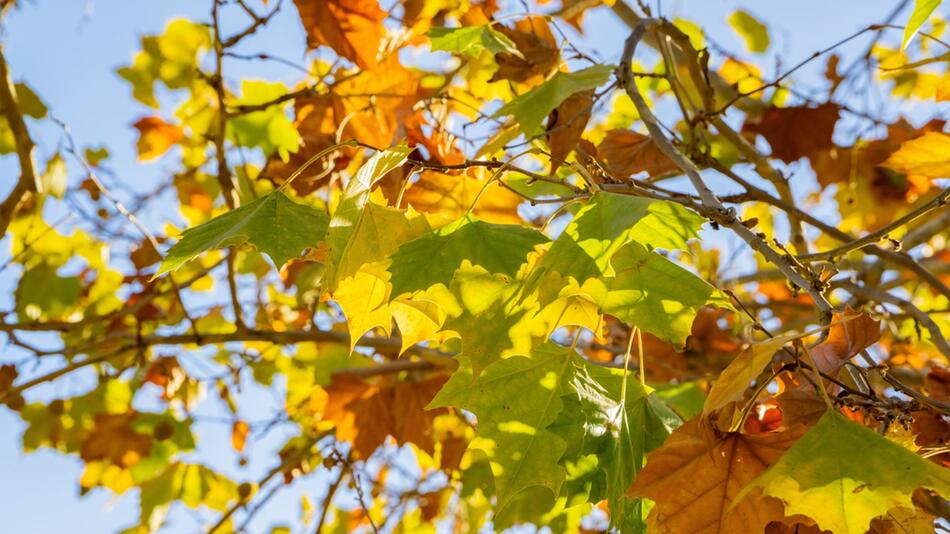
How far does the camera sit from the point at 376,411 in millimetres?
2316

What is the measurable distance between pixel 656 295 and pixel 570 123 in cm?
55

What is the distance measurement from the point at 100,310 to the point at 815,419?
110 inches

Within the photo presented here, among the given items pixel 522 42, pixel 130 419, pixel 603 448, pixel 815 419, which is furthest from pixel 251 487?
pixel 815 419

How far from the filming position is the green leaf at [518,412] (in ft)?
3.73

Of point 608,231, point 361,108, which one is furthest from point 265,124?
point 608,231

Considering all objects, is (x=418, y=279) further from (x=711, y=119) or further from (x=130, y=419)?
(x=130, y=419)

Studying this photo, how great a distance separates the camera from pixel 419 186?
1618 mm

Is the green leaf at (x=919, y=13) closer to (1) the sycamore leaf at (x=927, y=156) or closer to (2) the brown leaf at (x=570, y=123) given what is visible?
(1) the sycamore leaf at (x=927, y=156)

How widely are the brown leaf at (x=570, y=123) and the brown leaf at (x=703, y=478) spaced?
631mm

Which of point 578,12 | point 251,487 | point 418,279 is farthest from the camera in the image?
point 251,487

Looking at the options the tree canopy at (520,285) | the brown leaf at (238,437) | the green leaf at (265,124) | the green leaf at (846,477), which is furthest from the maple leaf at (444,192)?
the brown leaf at (238,437)

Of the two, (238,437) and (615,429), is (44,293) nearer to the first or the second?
(238,437)

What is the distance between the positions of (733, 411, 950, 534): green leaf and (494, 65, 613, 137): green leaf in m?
0.72

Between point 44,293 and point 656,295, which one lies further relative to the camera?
point 44,293
